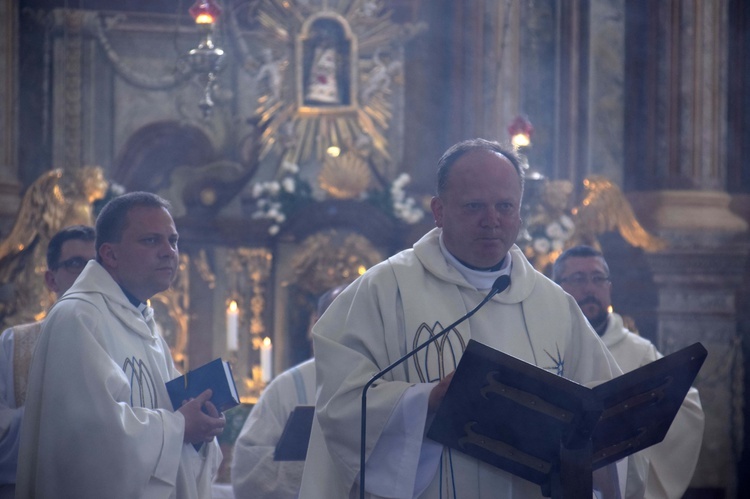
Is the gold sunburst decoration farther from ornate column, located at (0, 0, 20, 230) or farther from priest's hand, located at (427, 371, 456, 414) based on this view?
priest's hand, located at (427, 371, 456, 414)

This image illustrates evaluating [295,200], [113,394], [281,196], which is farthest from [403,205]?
[113,394]

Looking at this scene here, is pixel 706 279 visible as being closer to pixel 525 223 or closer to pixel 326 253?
pixel 525 223

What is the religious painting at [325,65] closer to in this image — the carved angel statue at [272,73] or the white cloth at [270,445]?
→ the carved angel statue at [272,73]

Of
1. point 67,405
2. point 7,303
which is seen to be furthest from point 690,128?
point 67,405

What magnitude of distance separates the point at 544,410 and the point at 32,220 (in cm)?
577

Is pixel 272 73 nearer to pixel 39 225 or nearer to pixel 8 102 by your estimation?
pixel 8 102

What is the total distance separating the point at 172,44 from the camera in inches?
369

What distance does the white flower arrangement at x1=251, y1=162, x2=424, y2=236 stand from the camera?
346 inches

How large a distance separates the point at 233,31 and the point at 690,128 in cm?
377

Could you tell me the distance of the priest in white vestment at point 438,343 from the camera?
10.6ft

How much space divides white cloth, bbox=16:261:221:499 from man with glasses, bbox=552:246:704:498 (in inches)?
91.7

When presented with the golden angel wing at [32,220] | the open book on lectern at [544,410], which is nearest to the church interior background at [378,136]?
the golden angel wing at [32,220]

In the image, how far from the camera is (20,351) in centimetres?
457

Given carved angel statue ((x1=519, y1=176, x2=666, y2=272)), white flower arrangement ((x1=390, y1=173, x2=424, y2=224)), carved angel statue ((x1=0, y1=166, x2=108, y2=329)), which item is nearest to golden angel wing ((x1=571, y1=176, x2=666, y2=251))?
carved angel statue ((x1=519, y1=176, x2=666, y2=272))
